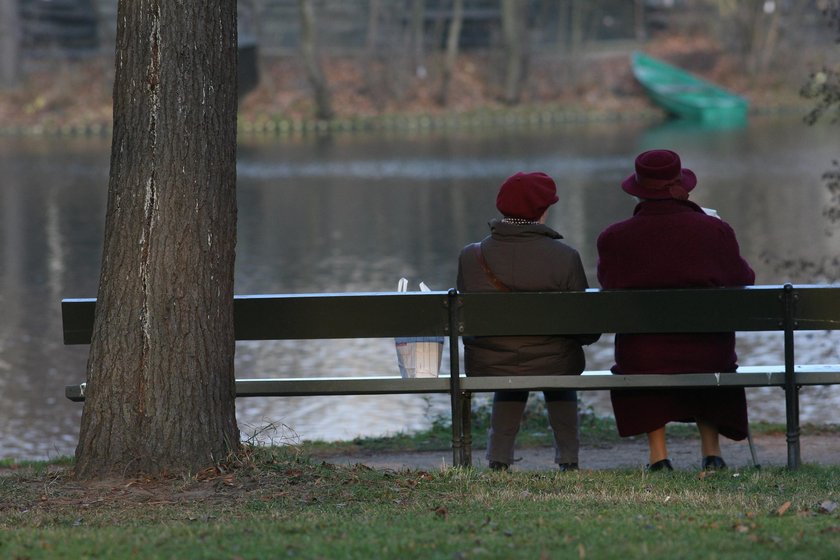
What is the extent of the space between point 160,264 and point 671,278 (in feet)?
7.95

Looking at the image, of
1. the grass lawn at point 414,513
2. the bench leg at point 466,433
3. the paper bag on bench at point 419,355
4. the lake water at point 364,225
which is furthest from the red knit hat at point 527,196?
the lake water at point 364,225

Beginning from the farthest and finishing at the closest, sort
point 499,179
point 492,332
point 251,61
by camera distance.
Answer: point 251,61 → point 499,179 → point 492,332

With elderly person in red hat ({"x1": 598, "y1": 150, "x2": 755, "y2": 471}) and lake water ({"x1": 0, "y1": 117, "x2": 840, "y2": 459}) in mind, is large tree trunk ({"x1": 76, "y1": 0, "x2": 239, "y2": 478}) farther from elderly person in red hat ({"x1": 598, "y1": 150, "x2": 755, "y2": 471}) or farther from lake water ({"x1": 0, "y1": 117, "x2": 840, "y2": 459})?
elderly person in red hat ({"x1": 598, "y1": 150, "x2": 755, "y2": 471})

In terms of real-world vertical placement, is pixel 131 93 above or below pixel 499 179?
above

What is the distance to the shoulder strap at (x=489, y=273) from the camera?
6859 mm

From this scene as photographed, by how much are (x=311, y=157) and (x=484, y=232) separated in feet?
53.2

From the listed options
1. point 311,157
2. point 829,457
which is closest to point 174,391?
point 829,457

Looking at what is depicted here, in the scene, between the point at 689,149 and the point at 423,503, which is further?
the point at 689,149

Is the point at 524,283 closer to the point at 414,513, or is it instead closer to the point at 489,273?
the point at 489,273

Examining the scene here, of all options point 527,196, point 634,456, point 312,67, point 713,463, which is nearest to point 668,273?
point 527,196

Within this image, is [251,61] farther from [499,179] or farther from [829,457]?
[829,457]

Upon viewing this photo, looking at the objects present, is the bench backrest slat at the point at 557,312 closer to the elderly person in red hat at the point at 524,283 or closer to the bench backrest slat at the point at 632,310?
the bench backrest slat at the point at 632,310

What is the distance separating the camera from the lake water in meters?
11.1

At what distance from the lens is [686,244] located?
6770 mm
